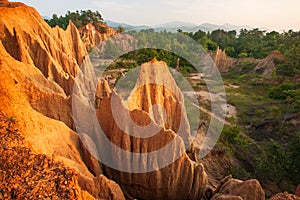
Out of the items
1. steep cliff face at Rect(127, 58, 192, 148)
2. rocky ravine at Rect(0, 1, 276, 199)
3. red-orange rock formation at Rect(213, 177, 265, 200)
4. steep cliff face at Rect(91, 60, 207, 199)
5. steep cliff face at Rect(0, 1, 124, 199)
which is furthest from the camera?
steep cliff face at Rect(127, 58, 192, 148)

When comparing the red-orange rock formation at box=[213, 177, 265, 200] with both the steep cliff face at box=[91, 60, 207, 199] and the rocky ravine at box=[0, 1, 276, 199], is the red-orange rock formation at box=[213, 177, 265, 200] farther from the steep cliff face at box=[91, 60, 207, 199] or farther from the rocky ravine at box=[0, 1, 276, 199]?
the steep cliff face at box=[91, 60, 207, 199]

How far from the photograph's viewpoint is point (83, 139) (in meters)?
6.43

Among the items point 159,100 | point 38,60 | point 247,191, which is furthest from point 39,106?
point 247,191

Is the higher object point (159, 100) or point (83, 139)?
point (159, 100)

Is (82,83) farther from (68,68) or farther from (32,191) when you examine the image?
(32,191)

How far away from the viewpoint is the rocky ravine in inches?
169

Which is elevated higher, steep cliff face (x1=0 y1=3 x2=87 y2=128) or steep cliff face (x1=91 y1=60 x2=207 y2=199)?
steep cliff face (x1=0 y1=3 x2=87 y2=128)

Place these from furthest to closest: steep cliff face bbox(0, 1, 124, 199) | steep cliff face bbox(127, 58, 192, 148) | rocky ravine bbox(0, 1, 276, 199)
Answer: steep cliff face bbox(127, 58, 192, 148)
steep cliff face bbox(0, 1, 124, 199)
rocky ravine bbox(0, 1, 276, 199)

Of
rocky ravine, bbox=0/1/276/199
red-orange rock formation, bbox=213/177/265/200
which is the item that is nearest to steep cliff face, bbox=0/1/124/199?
rocky ravine, bbox=0/1/276/199

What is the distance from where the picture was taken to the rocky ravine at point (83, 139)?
428 centimetres

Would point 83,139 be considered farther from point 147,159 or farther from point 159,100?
point 159,100

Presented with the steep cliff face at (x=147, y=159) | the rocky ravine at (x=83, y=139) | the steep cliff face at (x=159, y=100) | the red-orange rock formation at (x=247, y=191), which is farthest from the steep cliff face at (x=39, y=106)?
the red-orange rock formation at (x=247, y=191)

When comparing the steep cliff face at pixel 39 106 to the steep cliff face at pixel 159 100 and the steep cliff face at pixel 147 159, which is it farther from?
the steep cliff face at pixel 159 100

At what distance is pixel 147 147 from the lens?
704 centimetres
